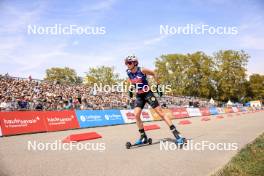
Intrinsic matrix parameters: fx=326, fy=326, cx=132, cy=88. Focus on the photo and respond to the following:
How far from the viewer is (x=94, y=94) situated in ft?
105

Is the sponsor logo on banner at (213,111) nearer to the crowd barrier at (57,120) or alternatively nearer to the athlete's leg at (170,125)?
the crowd barrier at (57,120)

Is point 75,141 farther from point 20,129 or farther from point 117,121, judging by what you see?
point 117,121

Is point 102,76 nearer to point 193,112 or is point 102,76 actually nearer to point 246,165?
point 193,112

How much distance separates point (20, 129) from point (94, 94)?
54.8 ft

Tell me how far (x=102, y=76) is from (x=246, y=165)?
274ft

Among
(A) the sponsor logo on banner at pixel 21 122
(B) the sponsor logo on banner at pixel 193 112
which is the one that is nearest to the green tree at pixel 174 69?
(B) the sponsor logo on banner at pixel 193 112

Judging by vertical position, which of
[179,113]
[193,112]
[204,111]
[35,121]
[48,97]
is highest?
[48,97]

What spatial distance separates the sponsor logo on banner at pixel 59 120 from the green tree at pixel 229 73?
74.5 meters

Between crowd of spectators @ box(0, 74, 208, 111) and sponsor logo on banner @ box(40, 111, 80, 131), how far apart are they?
3.73 m

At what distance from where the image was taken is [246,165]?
639 centimetres

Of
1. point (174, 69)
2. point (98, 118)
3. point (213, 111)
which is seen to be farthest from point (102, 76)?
point (98, 118)

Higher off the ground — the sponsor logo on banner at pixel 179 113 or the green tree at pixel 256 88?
the green tree at pixel 256 88

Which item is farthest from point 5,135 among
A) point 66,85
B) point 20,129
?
point 66,85

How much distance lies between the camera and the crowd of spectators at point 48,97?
21828mm
